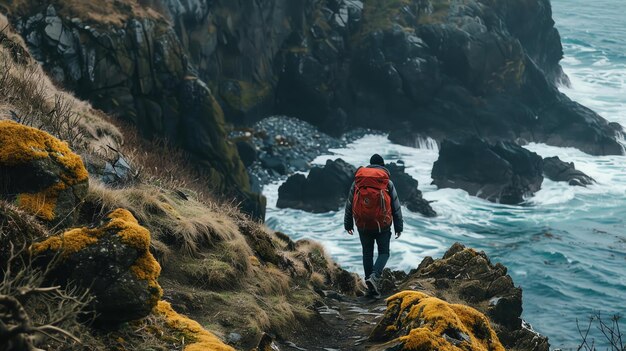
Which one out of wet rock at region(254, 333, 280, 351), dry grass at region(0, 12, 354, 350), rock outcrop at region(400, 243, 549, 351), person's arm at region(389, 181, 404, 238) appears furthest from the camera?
person's arm at region(389, 181, 404, 238)

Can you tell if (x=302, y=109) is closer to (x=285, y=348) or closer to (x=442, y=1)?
(x=442, y=1)

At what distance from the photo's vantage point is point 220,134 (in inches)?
1564

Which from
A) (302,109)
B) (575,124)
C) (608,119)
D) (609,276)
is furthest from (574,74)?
(609,276)

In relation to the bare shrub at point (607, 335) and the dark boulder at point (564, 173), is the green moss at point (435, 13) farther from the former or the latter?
the bare shrub at point (607, 335)

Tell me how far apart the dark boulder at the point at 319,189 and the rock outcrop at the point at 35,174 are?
111 feet

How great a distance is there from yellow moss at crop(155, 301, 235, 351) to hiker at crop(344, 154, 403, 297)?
16.5ft

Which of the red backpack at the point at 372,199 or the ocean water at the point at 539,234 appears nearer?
the red backpack at the point at 372,199

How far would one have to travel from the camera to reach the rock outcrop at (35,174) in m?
7.43

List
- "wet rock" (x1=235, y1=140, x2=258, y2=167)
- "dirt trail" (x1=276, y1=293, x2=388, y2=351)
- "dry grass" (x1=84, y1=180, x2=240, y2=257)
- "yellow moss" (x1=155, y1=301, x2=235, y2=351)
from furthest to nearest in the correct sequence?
1. "wet rock" (x1=235, y1=140, x2=258, y2=167)
2. "dirt trail" (x1=276, y1=293, x2=388, y2=351)
3. "dry grass" (x1=84, y1=180, x2=240, y2=257)
4. "yellow moss" (x1=155, y1=301, x2=235, y2=351)

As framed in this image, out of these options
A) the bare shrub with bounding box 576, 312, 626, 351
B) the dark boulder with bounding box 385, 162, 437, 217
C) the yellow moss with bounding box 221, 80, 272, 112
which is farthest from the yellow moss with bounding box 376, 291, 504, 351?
the yellow moss with bounding box 221, 80, 272, 112

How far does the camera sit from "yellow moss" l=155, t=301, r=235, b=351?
6.72 m

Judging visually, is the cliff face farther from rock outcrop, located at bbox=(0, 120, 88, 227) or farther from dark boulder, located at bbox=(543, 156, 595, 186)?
rock outcrop, located at bbox=(0, 120, 88, 227)

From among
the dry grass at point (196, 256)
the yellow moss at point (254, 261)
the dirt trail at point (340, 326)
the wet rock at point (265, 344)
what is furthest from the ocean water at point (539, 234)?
the wet rock at point (265, 344)

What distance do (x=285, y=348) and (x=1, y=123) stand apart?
3.65 m
